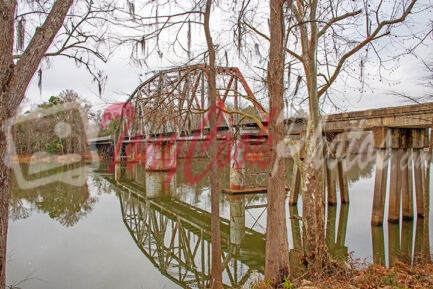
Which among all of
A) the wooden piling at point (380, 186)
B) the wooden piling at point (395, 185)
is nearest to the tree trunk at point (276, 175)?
the wooden piling at point (380, 186)

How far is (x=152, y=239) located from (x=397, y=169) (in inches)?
347

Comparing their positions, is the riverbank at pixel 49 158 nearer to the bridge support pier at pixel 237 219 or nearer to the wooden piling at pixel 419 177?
the bridge support pier at pixel 237 219

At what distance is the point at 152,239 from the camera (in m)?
12.4

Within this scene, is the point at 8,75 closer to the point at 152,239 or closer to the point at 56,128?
the point at 152,239

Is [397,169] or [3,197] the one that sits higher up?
[3,197]

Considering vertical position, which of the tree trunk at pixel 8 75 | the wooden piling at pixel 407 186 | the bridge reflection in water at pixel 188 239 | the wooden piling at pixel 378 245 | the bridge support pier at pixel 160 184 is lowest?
the bridge support pier at pixel 160 184

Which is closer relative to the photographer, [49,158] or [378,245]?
[378,245]

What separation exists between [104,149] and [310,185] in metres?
60.8

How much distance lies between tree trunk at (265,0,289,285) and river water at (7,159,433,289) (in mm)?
2094

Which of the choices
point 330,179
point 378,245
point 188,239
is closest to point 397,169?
point 378,245

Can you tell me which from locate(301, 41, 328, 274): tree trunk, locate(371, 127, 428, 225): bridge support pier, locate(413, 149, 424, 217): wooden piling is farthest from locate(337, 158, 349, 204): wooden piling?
locate(301, 41, 328, 274): tree trunk

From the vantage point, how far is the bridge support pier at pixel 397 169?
1141 centimetres

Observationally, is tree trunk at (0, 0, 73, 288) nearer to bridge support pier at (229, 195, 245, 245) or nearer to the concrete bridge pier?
bridge support pier at (229, 195, 245, 245)

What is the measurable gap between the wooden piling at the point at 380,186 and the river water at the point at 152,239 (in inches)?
18.0
